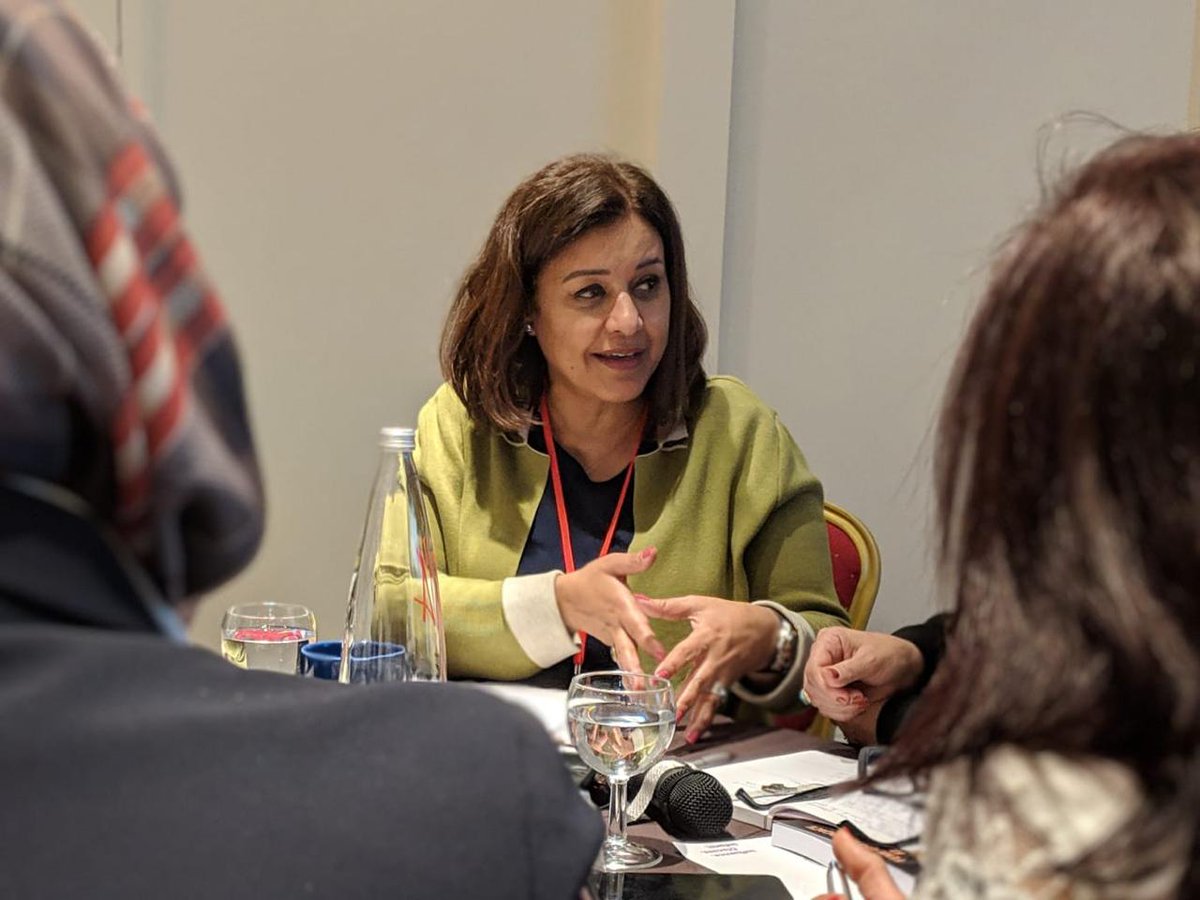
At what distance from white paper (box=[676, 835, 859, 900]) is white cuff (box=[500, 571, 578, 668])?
0.61m

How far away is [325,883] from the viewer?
1.84 feet

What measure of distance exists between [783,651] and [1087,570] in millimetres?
1285

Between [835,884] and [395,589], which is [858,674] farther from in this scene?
[395,589]

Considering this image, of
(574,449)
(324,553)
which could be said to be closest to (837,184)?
(574,449)

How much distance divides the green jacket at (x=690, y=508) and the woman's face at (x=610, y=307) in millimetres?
145

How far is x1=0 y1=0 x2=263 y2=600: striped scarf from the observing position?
48 centimetres

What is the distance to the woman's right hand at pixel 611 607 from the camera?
1708mm

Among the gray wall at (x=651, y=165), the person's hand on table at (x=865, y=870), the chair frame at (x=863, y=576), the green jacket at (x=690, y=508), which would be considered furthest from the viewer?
the gray wall at (x=651, y=165)

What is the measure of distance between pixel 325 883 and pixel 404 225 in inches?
99.8

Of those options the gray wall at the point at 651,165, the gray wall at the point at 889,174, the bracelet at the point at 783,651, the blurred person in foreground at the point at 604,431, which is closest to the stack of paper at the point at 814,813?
the bracelet at the point at 783,651

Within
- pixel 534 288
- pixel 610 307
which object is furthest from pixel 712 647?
pixel 534 288

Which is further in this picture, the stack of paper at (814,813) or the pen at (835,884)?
the stack of paper at (814,813)

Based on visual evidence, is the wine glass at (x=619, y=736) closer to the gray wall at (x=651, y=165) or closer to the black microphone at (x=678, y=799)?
the black microphone at (x=678, y=799)

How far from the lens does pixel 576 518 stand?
85.0 inches
